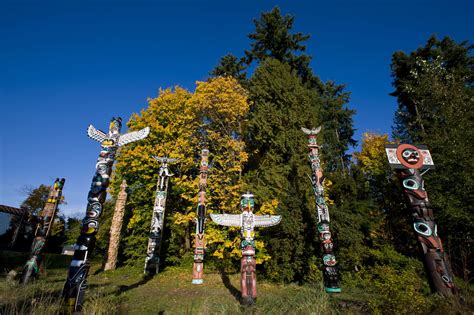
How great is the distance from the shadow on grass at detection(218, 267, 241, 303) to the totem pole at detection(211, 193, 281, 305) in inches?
49.0

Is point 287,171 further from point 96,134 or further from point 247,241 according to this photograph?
point 96,134

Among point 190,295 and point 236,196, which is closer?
point 190,295

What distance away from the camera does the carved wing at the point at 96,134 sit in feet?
24.4

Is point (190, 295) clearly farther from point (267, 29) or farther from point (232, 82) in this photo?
point (267, 29)

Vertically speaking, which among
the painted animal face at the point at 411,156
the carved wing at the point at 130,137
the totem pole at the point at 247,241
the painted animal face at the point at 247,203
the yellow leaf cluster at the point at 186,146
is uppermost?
the yellow leaf cluster at the point at 186,146

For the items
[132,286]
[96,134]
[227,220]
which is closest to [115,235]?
[132,286]

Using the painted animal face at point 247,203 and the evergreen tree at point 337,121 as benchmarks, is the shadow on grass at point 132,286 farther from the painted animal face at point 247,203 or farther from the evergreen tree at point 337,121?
the evergreen tree at point 337,121

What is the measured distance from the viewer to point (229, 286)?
10.5 m

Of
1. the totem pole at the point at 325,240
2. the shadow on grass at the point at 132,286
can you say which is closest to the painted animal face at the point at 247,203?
the totem pole at the point at 325,240

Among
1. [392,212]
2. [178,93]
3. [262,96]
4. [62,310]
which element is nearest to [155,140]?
[178,93]

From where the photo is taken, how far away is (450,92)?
13.5m

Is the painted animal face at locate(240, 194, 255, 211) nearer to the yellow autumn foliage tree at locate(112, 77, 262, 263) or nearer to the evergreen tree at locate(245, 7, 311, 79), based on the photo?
the yellow autumn foliage tree at locate(112, 77, 262, 263)

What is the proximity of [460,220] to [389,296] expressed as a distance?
1033cm

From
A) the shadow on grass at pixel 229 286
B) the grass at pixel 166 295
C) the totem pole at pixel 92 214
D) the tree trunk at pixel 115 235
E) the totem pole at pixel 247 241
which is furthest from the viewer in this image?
the tree trunk at pixel 115 235
